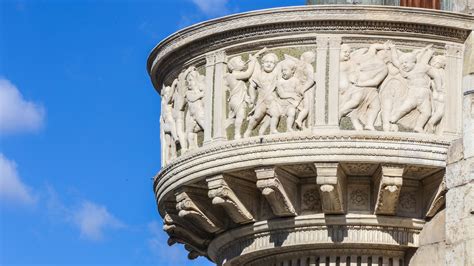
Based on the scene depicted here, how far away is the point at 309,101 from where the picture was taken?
1856cm

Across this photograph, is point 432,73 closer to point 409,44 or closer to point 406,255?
point 409,44

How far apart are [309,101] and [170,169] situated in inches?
80.2

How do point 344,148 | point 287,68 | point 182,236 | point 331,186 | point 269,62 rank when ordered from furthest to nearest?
1. point 182,236
2. point 269,62
3. point 287,68
4. point 331,186
5. point 344,148

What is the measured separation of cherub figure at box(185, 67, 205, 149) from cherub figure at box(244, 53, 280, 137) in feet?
2.36

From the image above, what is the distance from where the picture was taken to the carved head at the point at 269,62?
18.9m

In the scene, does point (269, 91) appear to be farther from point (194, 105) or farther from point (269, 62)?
point (194, 105)

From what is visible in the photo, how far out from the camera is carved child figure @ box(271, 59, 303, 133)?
61.0 feet

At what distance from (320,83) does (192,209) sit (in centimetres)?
230

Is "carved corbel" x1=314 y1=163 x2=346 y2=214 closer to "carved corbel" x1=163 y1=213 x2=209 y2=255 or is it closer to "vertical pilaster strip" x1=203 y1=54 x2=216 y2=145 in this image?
"vertical pilaster strip" x1=203 y1=54 x2=216 y2=145

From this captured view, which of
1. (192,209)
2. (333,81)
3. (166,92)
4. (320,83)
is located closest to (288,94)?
(320,83)

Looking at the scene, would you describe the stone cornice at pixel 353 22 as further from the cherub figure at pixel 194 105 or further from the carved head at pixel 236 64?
the cherub figure at pixel 194 105

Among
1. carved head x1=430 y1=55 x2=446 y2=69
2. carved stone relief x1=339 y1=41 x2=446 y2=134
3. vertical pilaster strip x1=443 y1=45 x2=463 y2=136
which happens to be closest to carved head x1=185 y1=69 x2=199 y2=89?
carved stone relief x1=339 y1=41 x2=446 y2=134

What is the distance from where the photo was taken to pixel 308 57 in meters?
18.7

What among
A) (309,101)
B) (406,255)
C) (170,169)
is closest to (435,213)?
(406,255)
